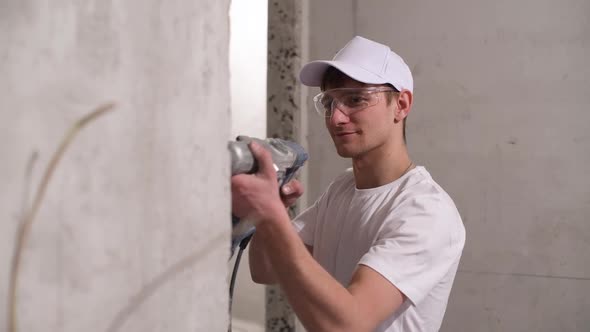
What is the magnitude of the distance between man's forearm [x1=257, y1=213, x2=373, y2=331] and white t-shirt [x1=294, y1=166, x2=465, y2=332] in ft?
0.43

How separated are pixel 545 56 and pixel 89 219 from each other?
2022 millimetres

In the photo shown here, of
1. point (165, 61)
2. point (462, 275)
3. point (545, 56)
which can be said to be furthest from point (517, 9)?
point (165, 61)

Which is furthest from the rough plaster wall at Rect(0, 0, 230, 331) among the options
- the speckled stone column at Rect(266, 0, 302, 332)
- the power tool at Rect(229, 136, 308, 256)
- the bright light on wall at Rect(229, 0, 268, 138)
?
the bright light on wall at Rect(229, 0, 268, 138)

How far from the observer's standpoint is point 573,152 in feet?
6.29

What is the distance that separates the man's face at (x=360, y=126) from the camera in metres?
1.25

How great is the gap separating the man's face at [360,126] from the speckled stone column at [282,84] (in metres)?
0.76

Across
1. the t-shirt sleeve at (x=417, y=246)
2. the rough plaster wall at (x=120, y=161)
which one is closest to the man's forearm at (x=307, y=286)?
the t-shirt sleeve at (x=417, y=246)

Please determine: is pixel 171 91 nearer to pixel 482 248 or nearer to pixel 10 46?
pixel 10 46

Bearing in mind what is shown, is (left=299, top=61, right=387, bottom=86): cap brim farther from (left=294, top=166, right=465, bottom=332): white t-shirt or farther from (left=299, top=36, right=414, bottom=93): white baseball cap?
(left=294, top=166, right=465, bottom=332): white t-shirt

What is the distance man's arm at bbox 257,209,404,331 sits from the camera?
32.0 inches

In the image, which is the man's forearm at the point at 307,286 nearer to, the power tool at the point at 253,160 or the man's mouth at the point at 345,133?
the power tool at the point at 253,160

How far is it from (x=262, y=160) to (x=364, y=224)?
51cm

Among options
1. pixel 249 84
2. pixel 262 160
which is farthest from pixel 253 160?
pixel 249 84

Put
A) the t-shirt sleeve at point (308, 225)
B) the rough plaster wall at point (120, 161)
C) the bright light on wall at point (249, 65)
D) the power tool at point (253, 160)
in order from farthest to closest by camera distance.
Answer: the bright light on wall at point (249, 65)
the t-shirt sleeve at point (308, 225)
the power tool at point (253, 160)
the rough plaster wall at point (120, 161)
